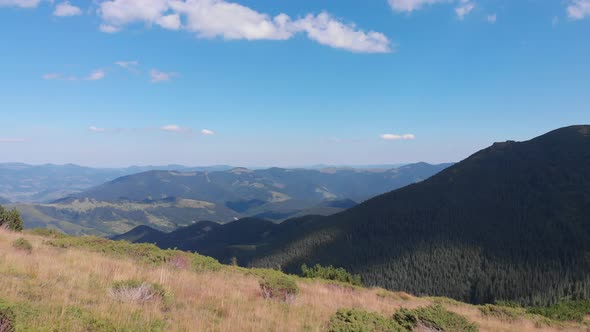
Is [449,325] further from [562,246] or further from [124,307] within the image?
[562,246]

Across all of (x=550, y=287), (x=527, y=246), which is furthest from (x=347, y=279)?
(x=527, y=246)

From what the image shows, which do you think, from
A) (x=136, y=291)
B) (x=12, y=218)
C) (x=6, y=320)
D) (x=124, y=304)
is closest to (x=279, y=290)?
(x=136, y=291)

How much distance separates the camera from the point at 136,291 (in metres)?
9.89

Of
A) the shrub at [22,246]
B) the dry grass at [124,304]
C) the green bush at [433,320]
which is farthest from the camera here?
the shrub at [22,246]

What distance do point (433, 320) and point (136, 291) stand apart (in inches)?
366

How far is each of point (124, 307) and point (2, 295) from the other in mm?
2732

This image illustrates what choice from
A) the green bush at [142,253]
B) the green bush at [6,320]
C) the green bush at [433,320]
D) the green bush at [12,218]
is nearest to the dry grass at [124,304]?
the green bush at [6,320]

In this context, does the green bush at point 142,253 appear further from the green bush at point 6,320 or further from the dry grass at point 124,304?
the green bush at point 6,320

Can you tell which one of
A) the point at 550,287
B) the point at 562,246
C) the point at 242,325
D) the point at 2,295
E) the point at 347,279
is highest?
the point at 2,295

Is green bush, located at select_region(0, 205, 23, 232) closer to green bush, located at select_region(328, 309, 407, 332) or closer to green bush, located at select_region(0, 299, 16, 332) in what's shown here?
green bush, located at select_region(0, 299, 16, 332)

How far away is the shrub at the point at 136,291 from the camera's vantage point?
9.53 meters

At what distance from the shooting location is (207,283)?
13812mm

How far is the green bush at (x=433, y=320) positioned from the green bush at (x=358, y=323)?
1245 millimetres

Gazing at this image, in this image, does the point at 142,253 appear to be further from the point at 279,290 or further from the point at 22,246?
the point at 279,290
